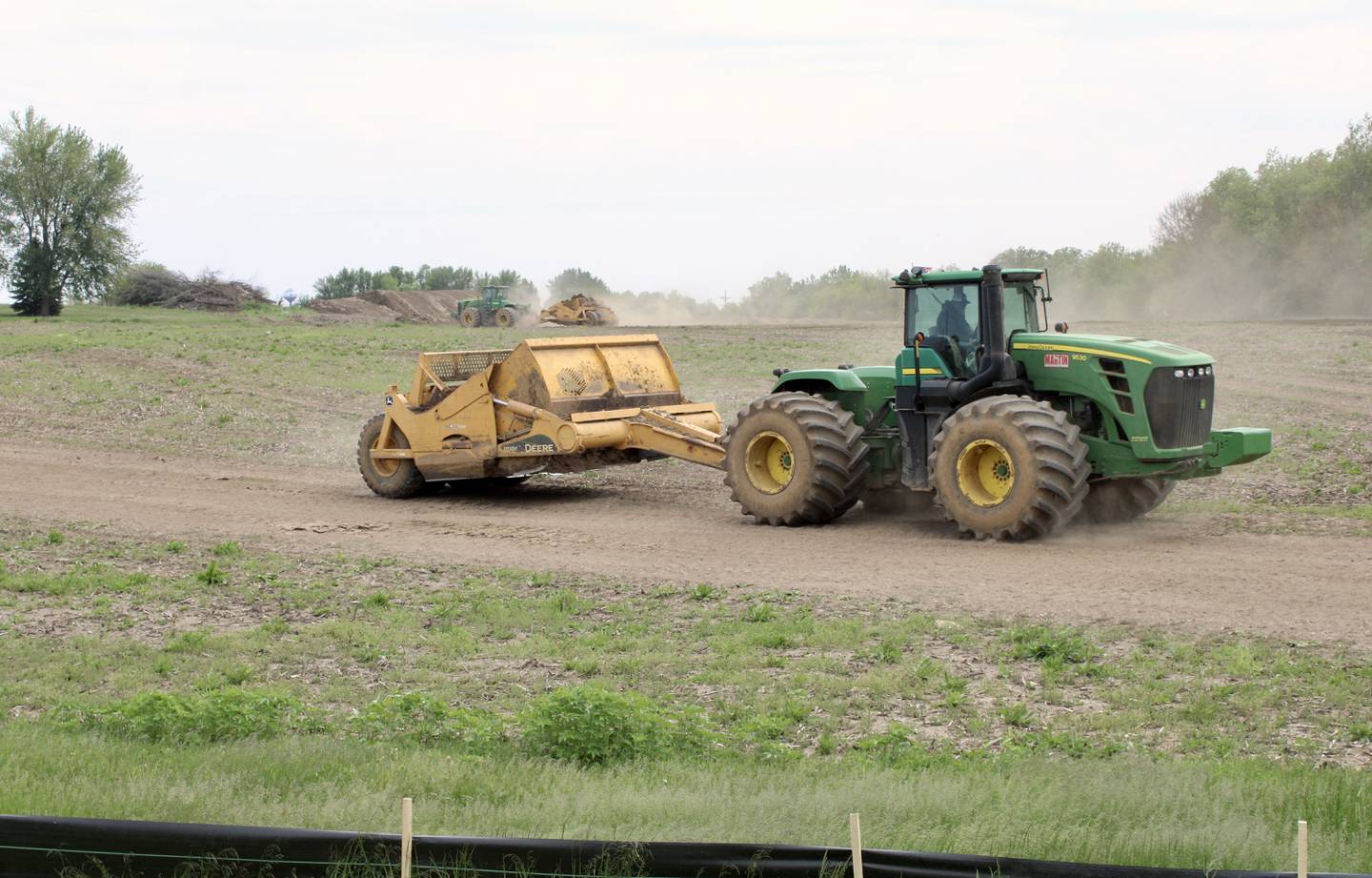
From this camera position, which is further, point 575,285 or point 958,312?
point 575,285

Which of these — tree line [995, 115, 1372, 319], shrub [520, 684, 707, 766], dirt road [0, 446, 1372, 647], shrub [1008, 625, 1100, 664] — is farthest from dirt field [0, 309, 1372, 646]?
tree line [995, 115, 1372, 319]

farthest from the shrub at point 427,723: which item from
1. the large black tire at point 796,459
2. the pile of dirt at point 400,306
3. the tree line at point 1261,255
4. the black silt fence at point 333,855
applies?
the pile of dirt at point 400,306

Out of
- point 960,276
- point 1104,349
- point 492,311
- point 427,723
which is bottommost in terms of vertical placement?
point 427,723

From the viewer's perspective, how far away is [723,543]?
584 inches

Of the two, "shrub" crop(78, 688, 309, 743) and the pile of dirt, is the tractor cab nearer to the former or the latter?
"shrub" crop(78, 688, 309, 743)

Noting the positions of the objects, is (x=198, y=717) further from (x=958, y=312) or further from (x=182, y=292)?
(x=182, y=292)

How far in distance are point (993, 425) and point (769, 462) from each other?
2940 mm

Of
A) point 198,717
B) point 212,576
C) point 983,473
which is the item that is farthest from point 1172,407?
point 198,717

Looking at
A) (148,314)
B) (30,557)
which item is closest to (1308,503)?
(30,557)

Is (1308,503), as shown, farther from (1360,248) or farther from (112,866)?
(1360,248)

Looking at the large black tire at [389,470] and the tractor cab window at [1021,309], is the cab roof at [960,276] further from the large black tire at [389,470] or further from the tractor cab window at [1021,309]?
the large black tire at [389,470]

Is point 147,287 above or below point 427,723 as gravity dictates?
above

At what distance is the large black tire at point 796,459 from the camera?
1517 centimetres

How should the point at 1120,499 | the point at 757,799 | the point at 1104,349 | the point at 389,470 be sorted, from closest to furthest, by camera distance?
the point at 757,799, the point at 1104,349, the point at 1120,499, the point at 389,470
